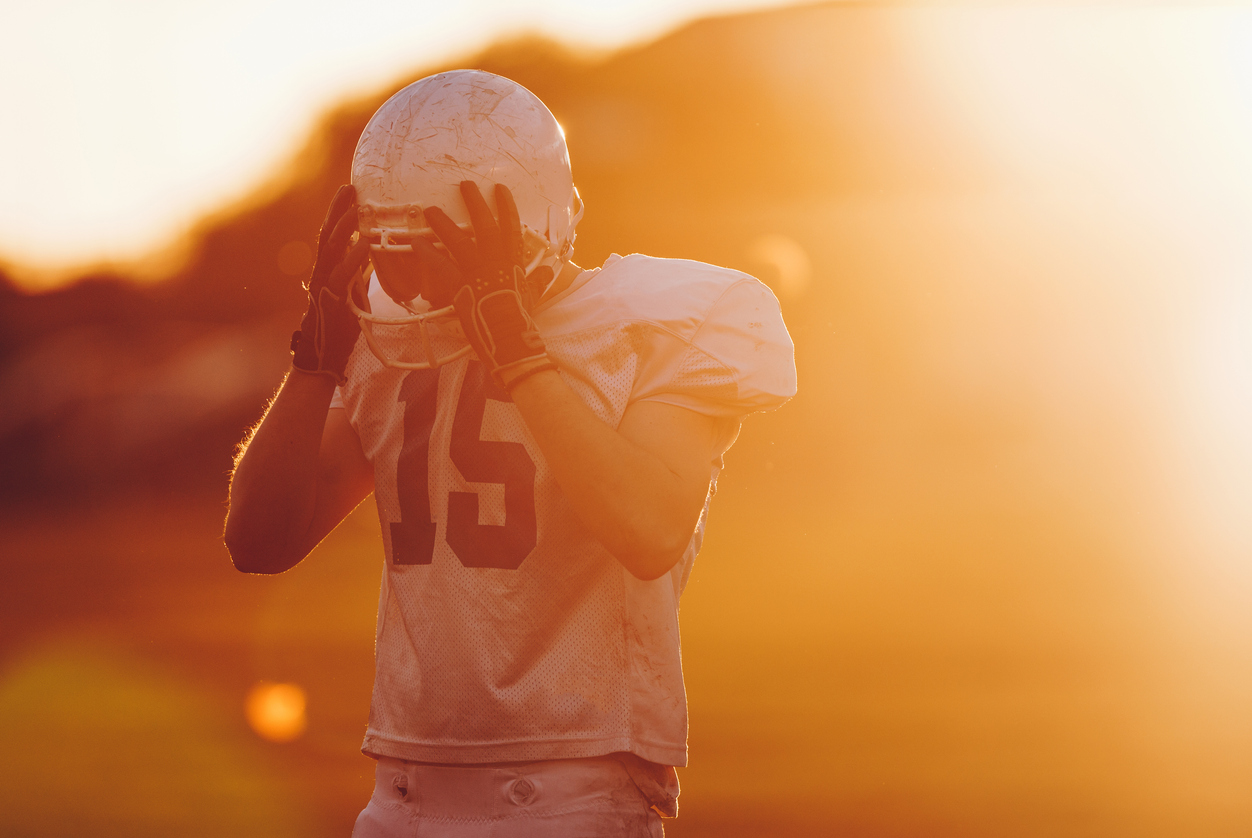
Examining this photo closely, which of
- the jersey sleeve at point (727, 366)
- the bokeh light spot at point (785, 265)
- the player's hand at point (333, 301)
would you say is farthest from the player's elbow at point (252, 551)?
the bokeh light spot at point (785, 265)

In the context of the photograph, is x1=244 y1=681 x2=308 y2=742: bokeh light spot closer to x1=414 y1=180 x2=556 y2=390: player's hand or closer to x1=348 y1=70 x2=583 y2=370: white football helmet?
x1=348 y1=70 x2=583 y2=370: white football helmet

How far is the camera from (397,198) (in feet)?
8.07

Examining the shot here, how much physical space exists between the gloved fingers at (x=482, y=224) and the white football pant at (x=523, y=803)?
82 centimetres

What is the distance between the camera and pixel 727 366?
2410 mm

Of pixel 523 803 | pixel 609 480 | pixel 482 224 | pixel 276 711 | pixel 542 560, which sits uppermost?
pixel 482 224

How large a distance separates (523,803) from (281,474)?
2.25 ft

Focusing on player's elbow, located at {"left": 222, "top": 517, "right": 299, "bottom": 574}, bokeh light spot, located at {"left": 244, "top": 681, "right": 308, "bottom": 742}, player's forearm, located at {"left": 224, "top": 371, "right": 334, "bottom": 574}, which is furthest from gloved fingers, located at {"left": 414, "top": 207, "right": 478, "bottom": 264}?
bokeh light spot, located at {"left": 244, "top": 681, "right": 308, "bottom": 742}

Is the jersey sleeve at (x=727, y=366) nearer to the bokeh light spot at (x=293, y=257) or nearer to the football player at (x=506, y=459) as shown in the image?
the football player at (x=506, y=459)

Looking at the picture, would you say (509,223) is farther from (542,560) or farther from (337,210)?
(542,560)

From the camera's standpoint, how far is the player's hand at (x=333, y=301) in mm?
2459

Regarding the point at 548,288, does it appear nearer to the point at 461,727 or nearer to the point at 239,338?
the point at 461,727

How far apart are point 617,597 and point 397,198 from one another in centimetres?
75

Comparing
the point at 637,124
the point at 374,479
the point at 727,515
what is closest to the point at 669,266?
the point at 374,479

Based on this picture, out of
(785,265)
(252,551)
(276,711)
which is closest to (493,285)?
(252,551)
